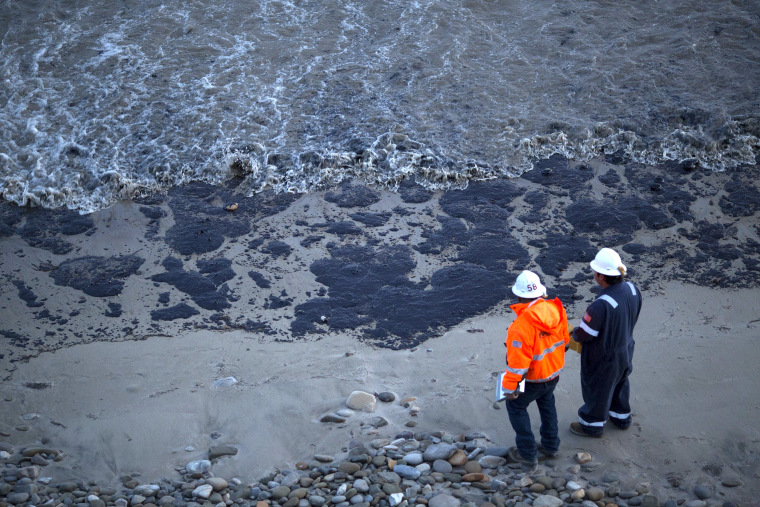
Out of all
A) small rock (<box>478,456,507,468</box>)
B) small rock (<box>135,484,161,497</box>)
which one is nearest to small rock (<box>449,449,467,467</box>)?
small rock (<box>478,456,507,468</box>)

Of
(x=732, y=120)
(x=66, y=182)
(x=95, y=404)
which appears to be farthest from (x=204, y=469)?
(x=732, y=120)

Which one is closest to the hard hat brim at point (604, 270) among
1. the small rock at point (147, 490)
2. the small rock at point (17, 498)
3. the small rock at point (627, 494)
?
the small rock at point (627, 494)

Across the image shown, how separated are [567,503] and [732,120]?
23.3ft

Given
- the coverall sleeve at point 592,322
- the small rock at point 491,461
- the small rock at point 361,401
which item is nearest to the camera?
the coverall sleeve at point 592,322

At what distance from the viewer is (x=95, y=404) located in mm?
5387

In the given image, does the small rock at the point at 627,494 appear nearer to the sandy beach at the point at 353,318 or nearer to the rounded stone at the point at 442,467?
the sandy beach at the point at 353,318

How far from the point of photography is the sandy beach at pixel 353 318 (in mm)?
4891

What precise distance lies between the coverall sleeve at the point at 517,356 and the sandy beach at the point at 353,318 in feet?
2.62

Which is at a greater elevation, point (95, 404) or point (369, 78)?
point (369, 78)

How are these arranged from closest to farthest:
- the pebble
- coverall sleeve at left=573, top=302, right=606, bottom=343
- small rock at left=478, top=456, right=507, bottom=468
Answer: the pebble, coverall sleeve at left=573, top=302, right=606, bottom=343, small rock at left=478, top=456, right=507, bottom=468

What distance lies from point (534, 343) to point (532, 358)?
0.12 m

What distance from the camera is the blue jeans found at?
14.5 feet

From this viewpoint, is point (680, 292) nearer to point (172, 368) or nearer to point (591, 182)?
point (591, 182)

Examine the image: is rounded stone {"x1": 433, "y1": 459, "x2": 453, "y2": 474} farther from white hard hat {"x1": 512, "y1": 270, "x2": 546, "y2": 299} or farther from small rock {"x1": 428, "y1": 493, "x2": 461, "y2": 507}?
white hard hat {"x1": 512, "y1": 270, "x2": 546, "y2": 299}
